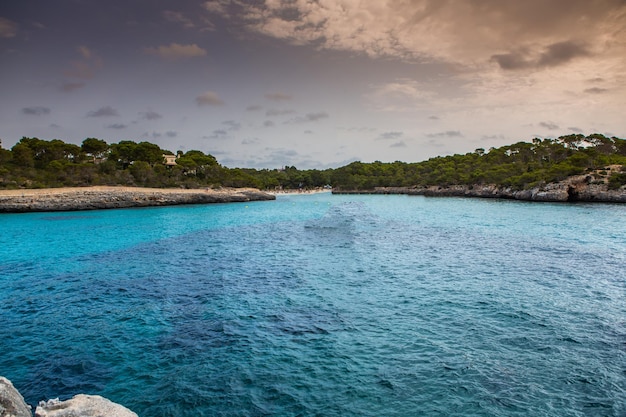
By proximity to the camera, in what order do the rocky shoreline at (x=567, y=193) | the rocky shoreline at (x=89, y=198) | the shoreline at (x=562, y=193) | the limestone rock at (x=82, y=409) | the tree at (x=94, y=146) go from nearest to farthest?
1. the limestone rock at (x=82, y=409)
2. the rocky shoreline at (x=89, y=198)
3. the rocky shoreline at (x=567, y=193)
4. the shoreline at (x=562, y=193)
5. the tree at (x=94, y=146)

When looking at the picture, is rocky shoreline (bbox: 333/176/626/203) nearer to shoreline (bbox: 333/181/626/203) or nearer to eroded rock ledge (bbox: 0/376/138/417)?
shoreline (bbox: 333/181/626/203)

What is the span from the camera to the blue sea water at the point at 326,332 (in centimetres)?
735

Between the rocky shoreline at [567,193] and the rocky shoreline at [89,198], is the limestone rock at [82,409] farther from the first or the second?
the rocky shoreline at [567,193]

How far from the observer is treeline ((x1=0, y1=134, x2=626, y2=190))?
72.5 meters

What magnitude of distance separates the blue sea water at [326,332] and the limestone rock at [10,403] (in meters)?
2.84

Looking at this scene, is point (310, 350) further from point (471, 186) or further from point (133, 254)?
point (471, 186)

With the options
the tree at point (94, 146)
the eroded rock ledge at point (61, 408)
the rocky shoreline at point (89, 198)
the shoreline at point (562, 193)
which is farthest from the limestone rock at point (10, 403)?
the tree at point (94, 146)

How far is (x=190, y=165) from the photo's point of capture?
108000 mm

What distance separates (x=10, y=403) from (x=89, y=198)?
74.1 meters

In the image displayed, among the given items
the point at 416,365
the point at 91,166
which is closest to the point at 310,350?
the point at 416,365

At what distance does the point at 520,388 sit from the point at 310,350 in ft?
16.5

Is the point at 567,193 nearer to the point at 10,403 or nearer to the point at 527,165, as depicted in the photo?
the point at 527,165

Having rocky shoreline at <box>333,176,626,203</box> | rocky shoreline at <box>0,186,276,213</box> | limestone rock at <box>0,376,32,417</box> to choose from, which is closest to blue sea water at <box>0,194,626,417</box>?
limestone rock at <box>0,376,32,417</box>

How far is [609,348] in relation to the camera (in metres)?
9.40
